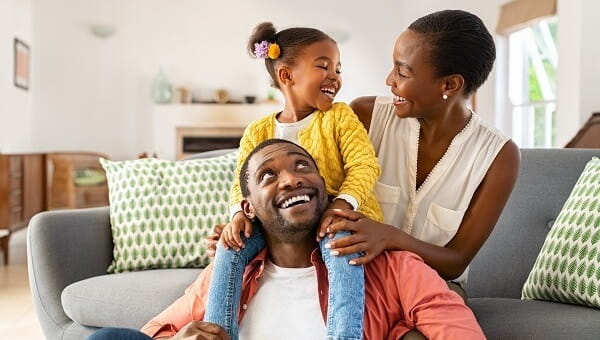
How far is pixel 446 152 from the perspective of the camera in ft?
6.17

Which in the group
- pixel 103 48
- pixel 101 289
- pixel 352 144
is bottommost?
pixel 101 289

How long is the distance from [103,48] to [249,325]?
7.65m

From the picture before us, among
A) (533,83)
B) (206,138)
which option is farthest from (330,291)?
(206,138)

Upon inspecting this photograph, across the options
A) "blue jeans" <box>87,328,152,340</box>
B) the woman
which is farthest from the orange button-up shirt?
"blue jeans" <box>87,328,152,340</box>

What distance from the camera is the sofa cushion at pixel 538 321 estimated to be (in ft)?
5.57

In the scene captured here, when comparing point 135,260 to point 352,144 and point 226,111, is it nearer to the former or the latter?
point 352,144

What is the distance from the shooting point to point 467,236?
1805 mm

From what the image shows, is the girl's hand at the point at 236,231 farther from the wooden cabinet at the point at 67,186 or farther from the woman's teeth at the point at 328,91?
the wooden cabinet at the point at 67,186

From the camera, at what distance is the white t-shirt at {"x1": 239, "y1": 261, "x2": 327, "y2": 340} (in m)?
1.61

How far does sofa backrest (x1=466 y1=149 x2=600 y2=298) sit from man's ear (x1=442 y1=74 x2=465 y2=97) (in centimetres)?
68

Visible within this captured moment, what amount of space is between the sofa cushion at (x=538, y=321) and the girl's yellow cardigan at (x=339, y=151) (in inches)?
15.1

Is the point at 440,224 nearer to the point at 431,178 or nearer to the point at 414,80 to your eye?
the point at 431,178

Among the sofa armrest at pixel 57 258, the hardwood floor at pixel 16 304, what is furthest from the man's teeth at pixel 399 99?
the hardwood floor at pixel 16 304

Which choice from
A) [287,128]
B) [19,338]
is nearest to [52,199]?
[19,338]
